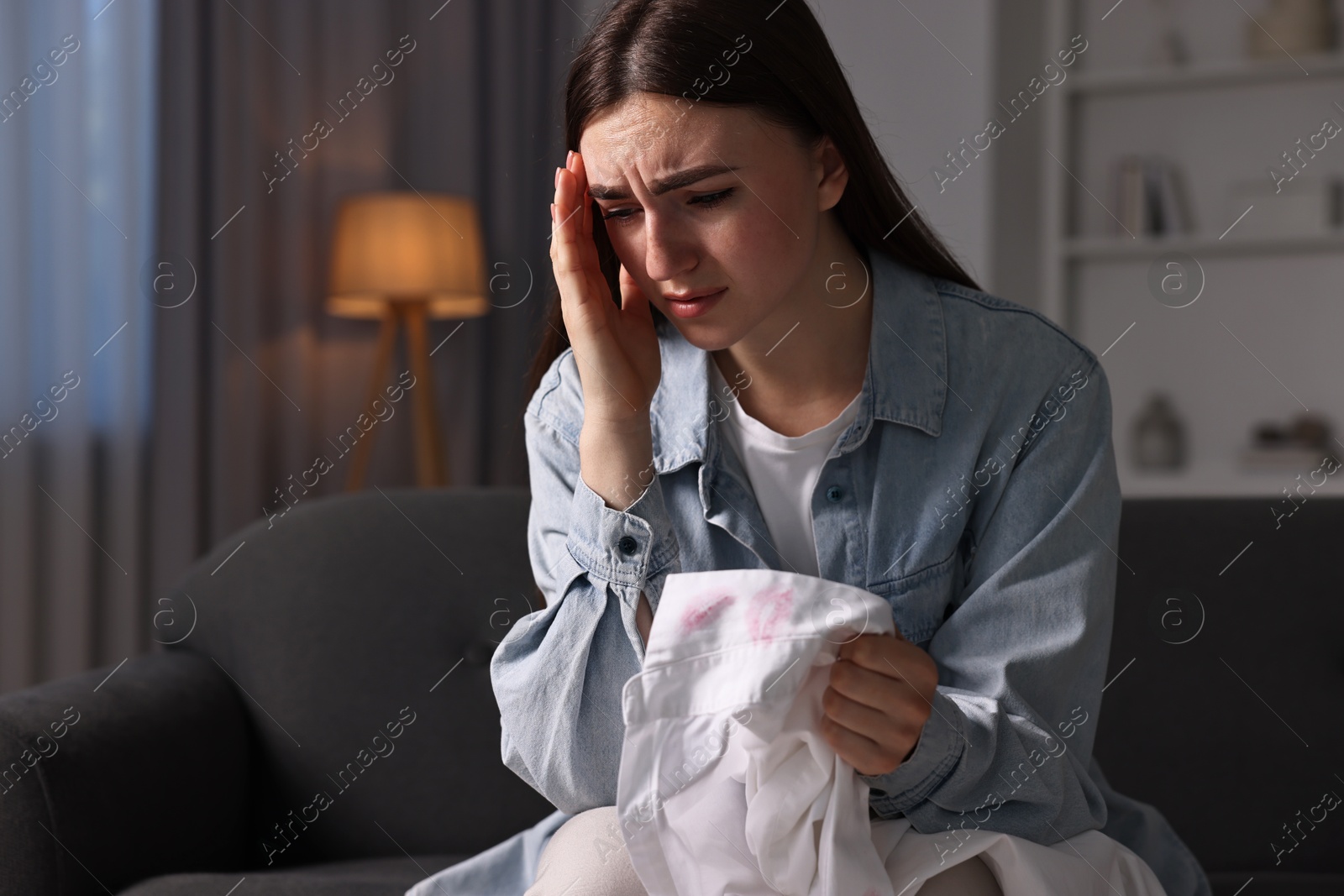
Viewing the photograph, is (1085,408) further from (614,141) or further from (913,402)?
(614,141)

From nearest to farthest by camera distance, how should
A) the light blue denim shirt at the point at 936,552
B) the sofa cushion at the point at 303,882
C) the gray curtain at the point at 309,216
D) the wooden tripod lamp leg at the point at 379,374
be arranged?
the light blue denim shirt at the point at 936,552 → the sofa cushion at the point at 303,882 → the gray curtain at the point at 309,216 → the wooden tripod lamp leg at the point at 379,374

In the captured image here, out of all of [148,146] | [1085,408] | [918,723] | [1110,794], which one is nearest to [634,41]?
[1085,408]

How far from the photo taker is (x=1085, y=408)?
104cm

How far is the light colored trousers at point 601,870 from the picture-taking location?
885mm

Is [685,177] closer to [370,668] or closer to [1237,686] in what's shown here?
[370,668]

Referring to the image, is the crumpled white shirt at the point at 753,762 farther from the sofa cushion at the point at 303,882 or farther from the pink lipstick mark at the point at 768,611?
the sofa cushion at the point at 303,882

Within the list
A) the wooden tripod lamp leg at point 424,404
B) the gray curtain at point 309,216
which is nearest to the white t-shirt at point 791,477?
the gray curtain at point 309,216

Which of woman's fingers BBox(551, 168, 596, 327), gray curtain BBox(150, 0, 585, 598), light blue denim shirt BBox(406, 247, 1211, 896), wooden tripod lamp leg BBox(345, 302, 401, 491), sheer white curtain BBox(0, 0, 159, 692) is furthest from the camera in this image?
wooden tripod lamp leg BBox(345, 302, 401, 491)

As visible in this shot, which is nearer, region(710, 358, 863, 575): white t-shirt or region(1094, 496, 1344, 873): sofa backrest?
region(710, 358, 863, 575): white t-shirt

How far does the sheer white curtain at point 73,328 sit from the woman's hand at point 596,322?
5.37ft

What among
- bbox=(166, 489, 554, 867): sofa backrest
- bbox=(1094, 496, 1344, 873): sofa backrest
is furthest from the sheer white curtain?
bbox=(1094, 496, 1344, 873): sofa backrest

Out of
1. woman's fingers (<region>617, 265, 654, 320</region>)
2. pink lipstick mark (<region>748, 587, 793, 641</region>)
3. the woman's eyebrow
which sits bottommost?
pink lipstick mark (<region>748, 587, 793, 641</region>)

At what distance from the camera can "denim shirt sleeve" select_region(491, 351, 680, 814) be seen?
100 centimetres

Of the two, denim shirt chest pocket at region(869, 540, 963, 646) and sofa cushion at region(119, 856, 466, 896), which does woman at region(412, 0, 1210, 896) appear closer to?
denim shirt chest pocket at region(869, 540, 963, 646)
